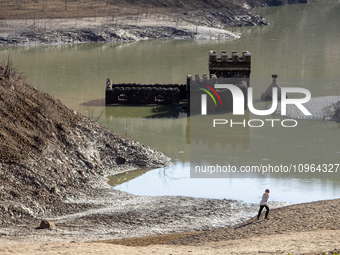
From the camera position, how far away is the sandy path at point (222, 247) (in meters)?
13.0

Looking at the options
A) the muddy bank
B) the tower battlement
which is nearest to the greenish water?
the muddy bank

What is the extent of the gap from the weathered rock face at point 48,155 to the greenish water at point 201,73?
5.47 ft

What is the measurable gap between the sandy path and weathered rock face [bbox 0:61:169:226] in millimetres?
3691

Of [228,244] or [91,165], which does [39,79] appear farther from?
[228,244]

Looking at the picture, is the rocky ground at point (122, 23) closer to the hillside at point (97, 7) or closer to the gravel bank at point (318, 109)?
the hillside at point (97, 7)

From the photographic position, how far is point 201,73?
159ft

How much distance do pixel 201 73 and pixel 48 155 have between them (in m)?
29.4

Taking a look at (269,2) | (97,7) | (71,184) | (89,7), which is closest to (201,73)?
(71,184)

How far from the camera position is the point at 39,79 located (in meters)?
46.6

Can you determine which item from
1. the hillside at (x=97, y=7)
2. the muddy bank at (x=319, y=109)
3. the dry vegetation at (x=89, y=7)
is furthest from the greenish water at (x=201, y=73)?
the dry vegetation at (x=89, y=7)

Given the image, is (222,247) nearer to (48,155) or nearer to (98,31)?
(48,155)

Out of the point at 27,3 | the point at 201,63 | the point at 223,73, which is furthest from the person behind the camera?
the point at 27,3

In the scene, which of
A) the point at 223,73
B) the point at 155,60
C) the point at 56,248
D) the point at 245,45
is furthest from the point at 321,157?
the point at 245,45

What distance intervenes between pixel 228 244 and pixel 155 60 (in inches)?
1735
